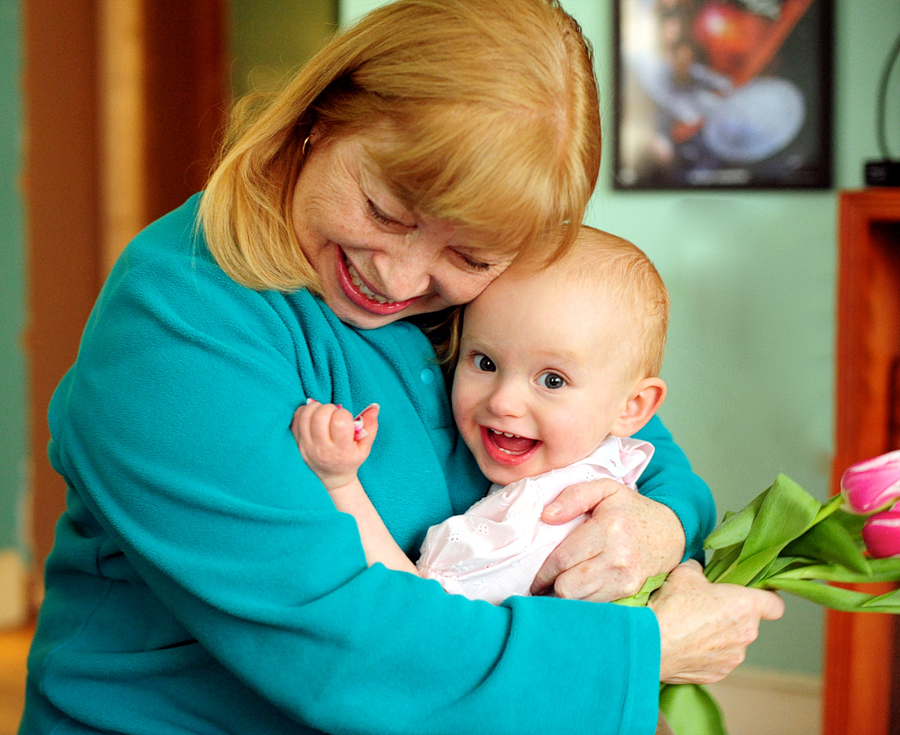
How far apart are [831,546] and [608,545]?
0.84 feet

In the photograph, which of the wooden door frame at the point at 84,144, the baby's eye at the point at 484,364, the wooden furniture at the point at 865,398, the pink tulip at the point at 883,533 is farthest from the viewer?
the wooden door frame at the point at 84,144

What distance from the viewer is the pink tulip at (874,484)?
3.04 ft

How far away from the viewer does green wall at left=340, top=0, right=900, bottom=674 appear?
2.54 m

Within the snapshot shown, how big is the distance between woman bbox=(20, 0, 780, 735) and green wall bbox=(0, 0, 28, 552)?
182 centimetres

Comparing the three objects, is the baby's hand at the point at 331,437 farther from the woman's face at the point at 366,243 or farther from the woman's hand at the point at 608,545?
the woman's hand at the point at 608,545

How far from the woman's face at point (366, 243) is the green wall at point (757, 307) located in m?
1.69

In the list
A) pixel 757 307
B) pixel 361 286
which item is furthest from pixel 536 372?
pixel 757 307

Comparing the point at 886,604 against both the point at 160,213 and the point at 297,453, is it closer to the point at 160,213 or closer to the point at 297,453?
the point at 297,453

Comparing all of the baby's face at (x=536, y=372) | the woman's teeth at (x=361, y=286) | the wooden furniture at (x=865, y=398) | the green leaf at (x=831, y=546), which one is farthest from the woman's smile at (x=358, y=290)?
the wooden furniture at (x=865, y=398)

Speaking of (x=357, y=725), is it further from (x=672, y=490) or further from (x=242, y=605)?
(x=672, y=490)

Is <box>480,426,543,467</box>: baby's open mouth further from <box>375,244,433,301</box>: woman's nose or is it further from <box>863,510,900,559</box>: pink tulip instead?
<box>863,510,900,559</box>: pink tulip

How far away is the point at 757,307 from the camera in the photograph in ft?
8.65

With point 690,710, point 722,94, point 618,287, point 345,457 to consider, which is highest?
point 722,94

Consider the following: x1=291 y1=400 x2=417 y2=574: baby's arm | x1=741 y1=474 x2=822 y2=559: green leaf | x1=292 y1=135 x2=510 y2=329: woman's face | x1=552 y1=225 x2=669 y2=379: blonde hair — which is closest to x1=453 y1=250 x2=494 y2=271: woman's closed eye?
x1=292 y1=135 x2=510 y2=329: woman's face
